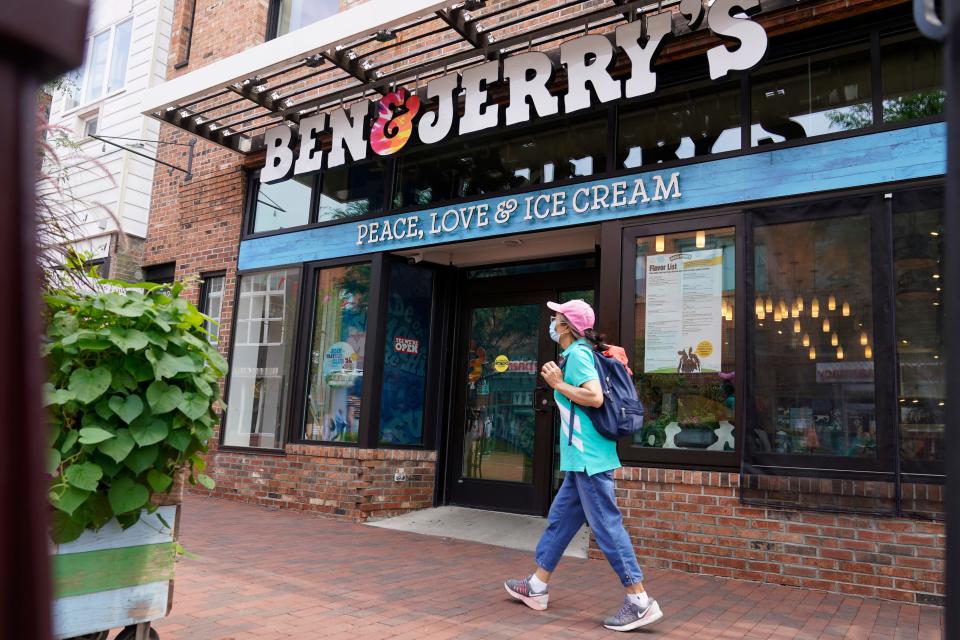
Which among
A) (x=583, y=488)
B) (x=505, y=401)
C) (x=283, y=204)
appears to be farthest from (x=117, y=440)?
(x=283, y=204)

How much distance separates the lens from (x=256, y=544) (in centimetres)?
591

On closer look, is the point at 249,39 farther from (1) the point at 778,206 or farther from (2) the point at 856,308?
(2) the point at 856,308

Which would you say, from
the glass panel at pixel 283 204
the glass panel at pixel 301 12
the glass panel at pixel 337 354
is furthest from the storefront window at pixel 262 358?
the glass panel at pixel 301 12

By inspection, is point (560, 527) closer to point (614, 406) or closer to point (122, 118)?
point (614, 406)

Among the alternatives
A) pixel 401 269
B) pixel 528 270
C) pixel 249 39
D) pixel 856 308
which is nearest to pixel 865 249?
pixel 856 308

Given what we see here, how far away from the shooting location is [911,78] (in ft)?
17.6

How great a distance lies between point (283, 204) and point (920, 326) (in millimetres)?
7054

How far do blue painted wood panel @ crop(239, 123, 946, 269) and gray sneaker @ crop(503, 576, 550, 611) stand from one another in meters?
3.27

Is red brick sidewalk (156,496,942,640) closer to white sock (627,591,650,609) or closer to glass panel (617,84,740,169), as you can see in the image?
white sock (627,591,650,609)

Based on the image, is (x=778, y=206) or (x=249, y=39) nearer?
(x=778, y=206)

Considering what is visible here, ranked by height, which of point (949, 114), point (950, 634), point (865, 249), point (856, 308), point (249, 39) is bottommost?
point (950, 634)

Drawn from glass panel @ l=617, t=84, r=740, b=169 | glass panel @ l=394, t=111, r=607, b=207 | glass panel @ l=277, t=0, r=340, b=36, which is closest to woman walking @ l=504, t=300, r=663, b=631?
glass panel @ l=617, t=84, r=740, b=169

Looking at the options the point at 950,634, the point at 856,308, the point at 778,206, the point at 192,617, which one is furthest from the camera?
the point at 778,206

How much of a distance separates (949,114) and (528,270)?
281 inches
